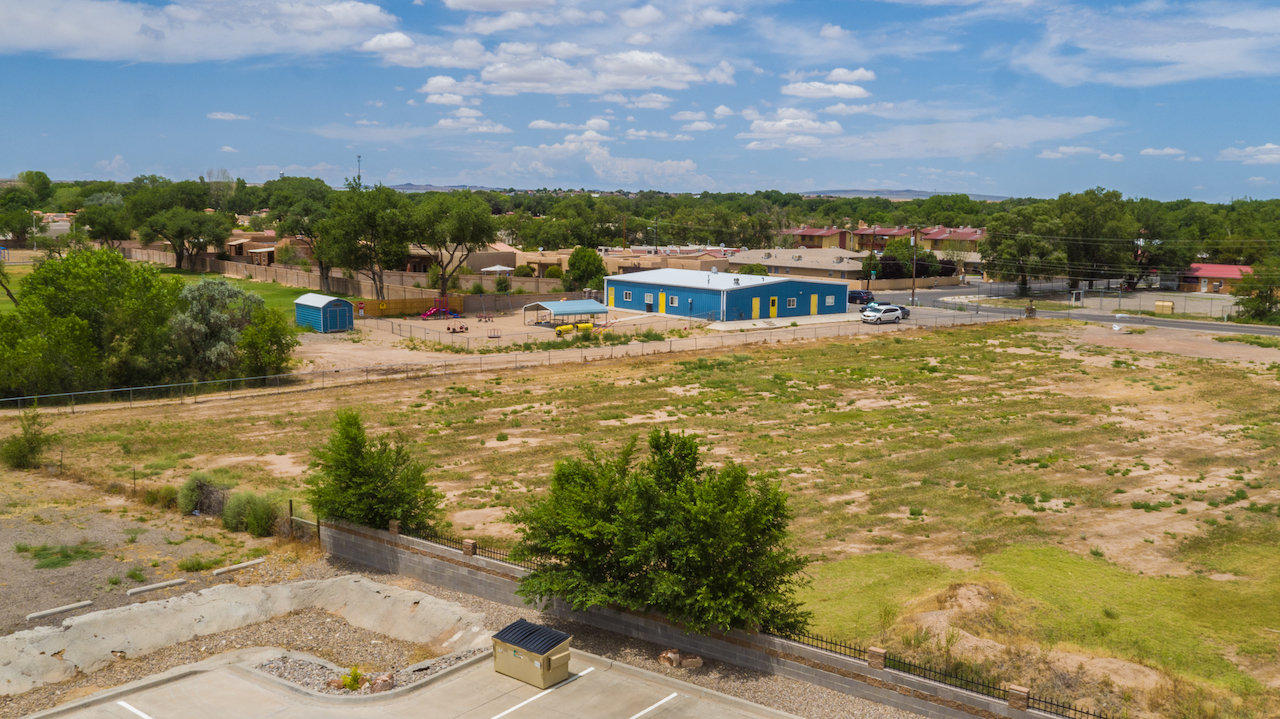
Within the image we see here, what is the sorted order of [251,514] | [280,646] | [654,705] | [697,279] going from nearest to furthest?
[654,705], [280,646], [251,514], [697,279]

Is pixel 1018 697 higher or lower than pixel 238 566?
higher

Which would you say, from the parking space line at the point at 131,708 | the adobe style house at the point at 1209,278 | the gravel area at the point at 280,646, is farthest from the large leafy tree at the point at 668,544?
the adobe style house at the point at 1209,278

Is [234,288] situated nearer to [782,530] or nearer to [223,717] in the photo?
[223,717]

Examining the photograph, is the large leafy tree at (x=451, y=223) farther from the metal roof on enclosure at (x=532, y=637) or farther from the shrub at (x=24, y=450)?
the metal roof on enclosure at (x=532, y=637)

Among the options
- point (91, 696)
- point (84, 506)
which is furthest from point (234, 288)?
point (91, 696)

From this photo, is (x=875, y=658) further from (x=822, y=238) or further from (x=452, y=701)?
(x=822, y=238)

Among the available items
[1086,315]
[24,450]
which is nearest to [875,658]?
[24,450]
